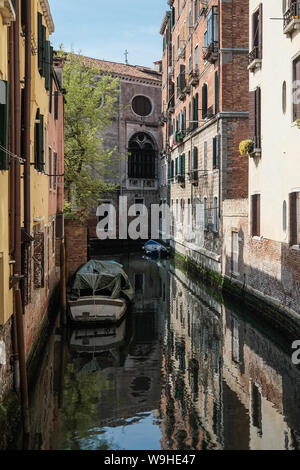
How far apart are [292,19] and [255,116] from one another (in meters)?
4.27

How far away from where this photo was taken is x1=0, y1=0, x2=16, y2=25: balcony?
6883mm

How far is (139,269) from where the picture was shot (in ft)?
90.6

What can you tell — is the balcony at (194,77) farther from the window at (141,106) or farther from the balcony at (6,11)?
the balcony at (6,11)

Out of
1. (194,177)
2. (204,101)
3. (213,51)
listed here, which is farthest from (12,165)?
(194,177)

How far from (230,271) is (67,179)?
33.7 ft

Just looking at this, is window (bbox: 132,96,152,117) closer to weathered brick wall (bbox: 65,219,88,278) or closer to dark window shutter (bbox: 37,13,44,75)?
weathered brick wall (bbox: 65,219,88,278)

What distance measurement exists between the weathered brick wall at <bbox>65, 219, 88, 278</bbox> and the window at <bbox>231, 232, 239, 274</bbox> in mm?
5374

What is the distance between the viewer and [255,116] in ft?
54.7

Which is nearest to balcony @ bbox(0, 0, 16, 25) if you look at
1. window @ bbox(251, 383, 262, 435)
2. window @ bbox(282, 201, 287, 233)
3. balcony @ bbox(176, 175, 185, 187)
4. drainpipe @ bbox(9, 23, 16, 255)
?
drainpipe @ bbox(9, 23, 16, 255)

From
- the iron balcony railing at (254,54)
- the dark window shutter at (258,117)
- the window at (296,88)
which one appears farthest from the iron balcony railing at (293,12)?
the dark window shutter at (258,117)

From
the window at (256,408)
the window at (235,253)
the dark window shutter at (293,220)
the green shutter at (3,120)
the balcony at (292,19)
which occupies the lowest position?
the window at (256,408)

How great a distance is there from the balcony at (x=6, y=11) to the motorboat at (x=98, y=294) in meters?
8.62

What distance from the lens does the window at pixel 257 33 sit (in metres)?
16.1
